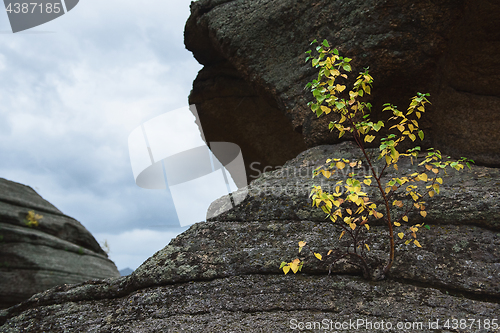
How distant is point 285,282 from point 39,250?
11.0 m

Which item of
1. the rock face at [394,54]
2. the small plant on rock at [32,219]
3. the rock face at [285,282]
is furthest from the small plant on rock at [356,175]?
the small plant on rock at [32,219]

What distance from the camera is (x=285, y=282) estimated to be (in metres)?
3.57

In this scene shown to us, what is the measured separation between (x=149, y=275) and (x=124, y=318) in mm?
554

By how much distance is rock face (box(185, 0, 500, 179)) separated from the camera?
213 inches

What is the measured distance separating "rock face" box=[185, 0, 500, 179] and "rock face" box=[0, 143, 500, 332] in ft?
4.87

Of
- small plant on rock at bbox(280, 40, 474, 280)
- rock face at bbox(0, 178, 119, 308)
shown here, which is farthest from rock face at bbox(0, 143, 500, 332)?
rock face at bbox(0, 178, 119, 308)

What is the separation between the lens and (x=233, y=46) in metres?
6.97

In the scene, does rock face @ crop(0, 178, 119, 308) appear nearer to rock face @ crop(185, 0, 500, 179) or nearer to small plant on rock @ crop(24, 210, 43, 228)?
small plant on rock @ crop(24, 210, 43, 228)

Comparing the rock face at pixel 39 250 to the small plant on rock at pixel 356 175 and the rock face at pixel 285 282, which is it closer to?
the rock face at pixel 285 282

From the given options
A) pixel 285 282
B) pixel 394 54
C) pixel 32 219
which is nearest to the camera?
pixel 285 282

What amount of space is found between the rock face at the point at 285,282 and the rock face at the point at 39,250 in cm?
749

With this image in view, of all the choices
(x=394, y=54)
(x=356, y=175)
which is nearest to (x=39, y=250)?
(x=356, y=175)

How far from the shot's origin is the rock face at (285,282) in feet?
10.2

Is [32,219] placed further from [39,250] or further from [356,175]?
[356,175]
